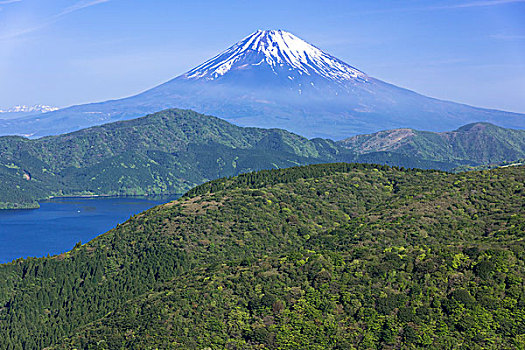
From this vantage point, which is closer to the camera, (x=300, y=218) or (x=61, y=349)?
(x=61, y=349)

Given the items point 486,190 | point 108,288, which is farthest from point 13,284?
point 486,190

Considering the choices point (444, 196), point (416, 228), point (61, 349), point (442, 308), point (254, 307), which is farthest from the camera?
point (444, 196)

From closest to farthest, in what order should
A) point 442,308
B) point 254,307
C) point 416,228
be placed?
point 442,308 < point 254,307 < point 416,228

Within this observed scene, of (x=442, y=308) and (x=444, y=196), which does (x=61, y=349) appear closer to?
(x=442, y=308)

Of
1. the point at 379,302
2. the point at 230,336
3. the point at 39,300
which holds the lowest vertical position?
the point at 39,300

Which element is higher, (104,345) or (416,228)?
(416,228)

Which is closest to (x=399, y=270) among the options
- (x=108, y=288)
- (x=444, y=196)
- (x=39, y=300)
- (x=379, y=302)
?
(x=379, y=302)
